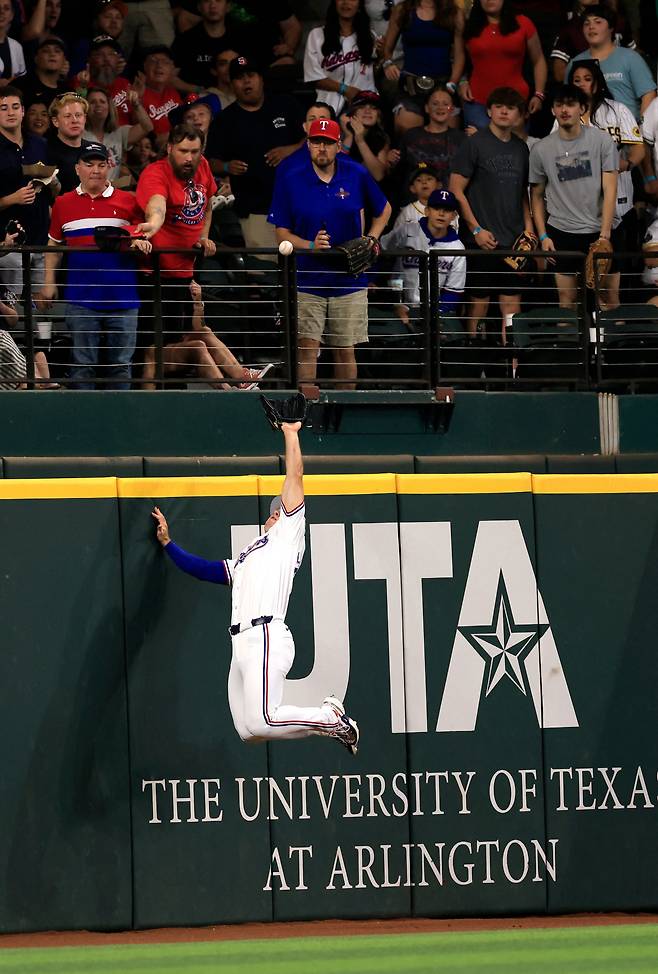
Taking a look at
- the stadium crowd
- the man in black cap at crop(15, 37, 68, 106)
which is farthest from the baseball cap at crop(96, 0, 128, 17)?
the man in black cap at crop(15, 37, 68, 106)

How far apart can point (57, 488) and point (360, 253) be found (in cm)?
296

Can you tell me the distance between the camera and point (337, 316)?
11812 mm

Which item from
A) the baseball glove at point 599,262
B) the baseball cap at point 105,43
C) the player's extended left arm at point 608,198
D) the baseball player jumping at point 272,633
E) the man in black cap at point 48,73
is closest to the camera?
the baseball player jumping at point 272,633

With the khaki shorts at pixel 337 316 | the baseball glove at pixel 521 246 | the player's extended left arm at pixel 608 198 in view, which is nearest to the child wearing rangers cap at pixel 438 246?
the baseball glove at pixel 521 246

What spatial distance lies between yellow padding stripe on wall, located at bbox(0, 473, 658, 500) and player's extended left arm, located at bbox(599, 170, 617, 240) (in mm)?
3109

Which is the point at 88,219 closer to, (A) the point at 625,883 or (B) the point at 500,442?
(B) the point at 500,442

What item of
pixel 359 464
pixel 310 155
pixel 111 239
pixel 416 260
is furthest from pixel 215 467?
pixel 416 260

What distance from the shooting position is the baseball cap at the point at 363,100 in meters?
13.9

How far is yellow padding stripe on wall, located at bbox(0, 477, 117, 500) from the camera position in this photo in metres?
9.59

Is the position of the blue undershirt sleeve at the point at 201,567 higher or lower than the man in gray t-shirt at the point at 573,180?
lower

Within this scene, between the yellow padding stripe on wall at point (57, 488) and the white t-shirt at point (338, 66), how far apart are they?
20.3 ft

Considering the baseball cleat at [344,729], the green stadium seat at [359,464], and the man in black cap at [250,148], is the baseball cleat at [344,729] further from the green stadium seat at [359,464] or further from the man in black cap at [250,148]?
the man in black cap at [250,148]

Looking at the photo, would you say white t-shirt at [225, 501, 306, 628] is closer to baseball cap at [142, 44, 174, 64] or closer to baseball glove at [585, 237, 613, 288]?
baseball glove at [585, 237, 613, 288]

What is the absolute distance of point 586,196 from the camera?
42.6ft
